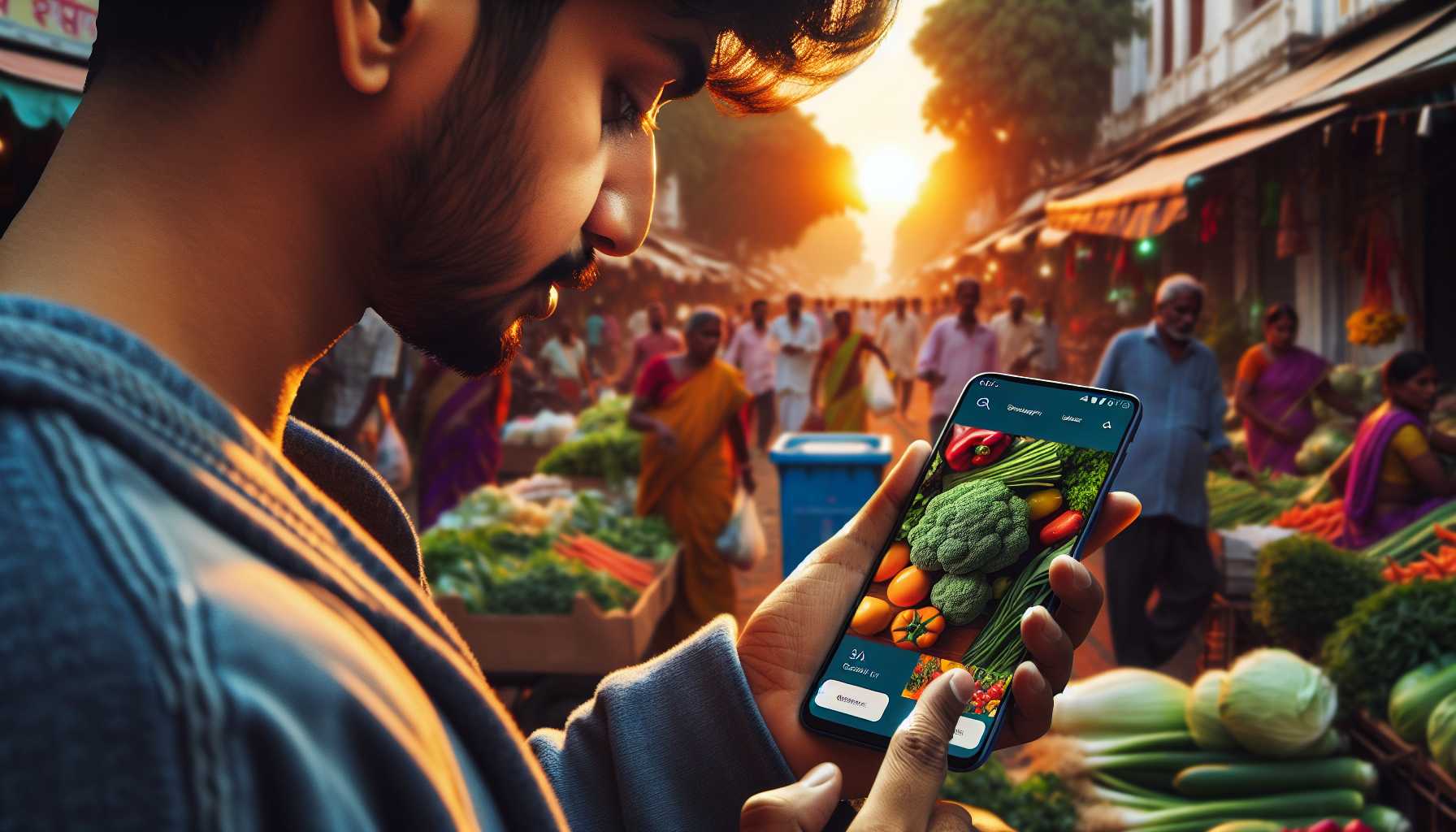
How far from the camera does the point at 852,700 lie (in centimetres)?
144

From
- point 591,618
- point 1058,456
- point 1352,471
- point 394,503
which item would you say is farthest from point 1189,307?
point 394,503

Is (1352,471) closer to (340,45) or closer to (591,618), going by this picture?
(591,618)

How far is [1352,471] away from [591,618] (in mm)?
3887

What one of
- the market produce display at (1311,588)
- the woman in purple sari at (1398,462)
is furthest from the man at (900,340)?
the market produce display at (1311,588)

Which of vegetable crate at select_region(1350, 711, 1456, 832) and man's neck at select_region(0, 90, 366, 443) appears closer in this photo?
man's neck at select_region(0, 90, 366, 443)

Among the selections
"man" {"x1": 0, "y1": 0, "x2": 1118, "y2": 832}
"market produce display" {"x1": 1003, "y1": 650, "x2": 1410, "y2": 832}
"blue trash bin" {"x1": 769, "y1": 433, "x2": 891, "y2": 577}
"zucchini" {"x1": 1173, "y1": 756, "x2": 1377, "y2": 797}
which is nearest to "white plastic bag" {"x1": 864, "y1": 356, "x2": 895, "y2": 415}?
"blue trash bin" {"x1": 769, "y1": 433, "x2": 891, "y2": 577}

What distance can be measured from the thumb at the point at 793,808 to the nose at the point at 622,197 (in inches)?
21.8

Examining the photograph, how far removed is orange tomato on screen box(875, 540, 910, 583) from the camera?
1.58 m

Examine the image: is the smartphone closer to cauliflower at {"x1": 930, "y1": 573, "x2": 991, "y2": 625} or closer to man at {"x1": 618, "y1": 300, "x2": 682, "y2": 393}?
cauliflower at {"x1": 930, "y1": 573, "x2": 991, "y2": 625}

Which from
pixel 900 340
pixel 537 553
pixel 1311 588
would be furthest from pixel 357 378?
pixel 900 340

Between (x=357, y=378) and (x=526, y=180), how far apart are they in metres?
6.36

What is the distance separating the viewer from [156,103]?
2.45ft

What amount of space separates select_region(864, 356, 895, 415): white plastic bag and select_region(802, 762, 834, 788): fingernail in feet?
29.7

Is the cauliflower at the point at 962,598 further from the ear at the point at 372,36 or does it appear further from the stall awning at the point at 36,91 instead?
the stall awning at the point at 36,91
